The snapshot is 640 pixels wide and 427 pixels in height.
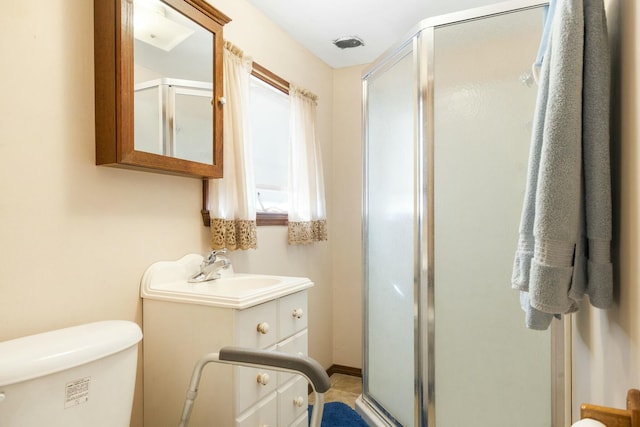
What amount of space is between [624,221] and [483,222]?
101 centimetres

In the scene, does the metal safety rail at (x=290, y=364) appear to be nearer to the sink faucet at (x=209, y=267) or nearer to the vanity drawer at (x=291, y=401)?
the vanity drawer at (x=291, y=401)

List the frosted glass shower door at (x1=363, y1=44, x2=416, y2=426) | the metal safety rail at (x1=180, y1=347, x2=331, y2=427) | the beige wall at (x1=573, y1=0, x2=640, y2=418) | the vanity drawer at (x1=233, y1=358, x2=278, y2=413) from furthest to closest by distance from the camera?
the frosted glass shower door at (x1=363, y1=44, x2=416, y2=426), the vanity drawer at (x1=233, y1=358, x2=278, y2=413), the metal safety rail at (x1=180, y1=347, x2=331, y2=427), the beige wall at (x1=573, y1=0, x2=640, y2=418)

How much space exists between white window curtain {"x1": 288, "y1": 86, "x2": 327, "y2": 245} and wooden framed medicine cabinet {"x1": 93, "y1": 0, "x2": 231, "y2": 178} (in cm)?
76

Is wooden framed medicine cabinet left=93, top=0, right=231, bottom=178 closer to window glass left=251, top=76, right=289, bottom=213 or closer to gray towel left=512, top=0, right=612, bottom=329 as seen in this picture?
window glass left=251, top=76, right=289, bottom=213

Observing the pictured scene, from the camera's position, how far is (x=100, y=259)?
4.08 ft

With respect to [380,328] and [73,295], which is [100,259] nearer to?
[73,295]

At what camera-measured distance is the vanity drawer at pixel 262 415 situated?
1203mm

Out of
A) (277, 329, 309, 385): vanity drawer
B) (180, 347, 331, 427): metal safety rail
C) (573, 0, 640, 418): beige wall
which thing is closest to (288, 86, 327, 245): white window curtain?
(277, 329, 309, 385): vanity drawer

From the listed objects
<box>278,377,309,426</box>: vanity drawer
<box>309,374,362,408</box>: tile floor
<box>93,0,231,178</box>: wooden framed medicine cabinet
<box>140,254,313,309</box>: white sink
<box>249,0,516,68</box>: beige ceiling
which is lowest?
<box>309,374,362,408</box>: tile floor

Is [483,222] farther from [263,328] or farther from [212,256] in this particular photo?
[212,256]

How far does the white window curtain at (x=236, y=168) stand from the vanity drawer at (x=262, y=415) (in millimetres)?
646

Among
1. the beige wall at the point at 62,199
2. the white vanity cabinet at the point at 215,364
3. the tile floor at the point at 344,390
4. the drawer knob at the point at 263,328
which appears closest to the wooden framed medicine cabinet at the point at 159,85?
the beige wall at the point at 62,199

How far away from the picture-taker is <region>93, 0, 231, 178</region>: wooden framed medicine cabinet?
118cm

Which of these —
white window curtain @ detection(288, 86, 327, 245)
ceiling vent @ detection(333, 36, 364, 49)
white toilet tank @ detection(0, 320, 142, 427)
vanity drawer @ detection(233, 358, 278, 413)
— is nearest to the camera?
white toilet tank @ detection(0, 320, 142, 427)
